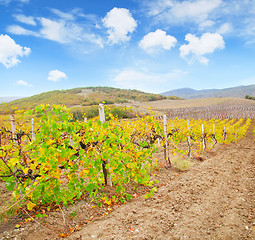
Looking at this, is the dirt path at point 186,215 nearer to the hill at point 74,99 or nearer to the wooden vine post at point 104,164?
the wooden vine post at point 104,164

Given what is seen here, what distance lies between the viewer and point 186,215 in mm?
2930

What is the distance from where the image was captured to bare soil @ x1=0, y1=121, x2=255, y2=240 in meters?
2.42

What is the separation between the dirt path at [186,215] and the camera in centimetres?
243

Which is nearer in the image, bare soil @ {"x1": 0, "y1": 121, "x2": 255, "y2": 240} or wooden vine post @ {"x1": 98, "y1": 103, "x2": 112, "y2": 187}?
bare soil @ {"x1": 0, "y1": 121, "x2": 255, "y2": 240}

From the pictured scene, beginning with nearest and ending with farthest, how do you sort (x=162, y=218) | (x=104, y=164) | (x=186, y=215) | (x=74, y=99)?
(x=162, y=218), (x=186, y=215), (x=104, y=164), (x=74, y=99)

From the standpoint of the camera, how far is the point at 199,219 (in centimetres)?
281

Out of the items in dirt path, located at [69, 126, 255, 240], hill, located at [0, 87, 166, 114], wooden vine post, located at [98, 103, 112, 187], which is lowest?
dirt path, located at [69, 126, 255, 240]

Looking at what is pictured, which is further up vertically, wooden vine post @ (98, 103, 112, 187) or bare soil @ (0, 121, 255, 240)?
wooden vine post @ (98, 103, 112, 187)

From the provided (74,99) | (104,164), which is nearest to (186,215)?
(104,164)

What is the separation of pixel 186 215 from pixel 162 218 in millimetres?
456

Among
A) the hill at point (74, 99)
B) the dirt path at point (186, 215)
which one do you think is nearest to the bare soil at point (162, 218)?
the dirt path at point (186, 215)

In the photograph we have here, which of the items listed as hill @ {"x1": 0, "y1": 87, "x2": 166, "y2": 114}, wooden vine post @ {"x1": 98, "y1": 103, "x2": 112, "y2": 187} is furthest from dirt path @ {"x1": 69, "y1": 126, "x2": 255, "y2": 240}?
hill @ {"x1": 0, "y1": 87, "x2": 166, "y2": 114}

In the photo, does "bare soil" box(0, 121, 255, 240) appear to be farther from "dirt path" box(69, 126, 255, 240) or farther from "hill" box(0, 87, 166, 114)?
"hill" box(0, 87, 166, 114)

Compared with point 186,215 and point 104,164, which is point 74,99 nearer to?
point 104,164
